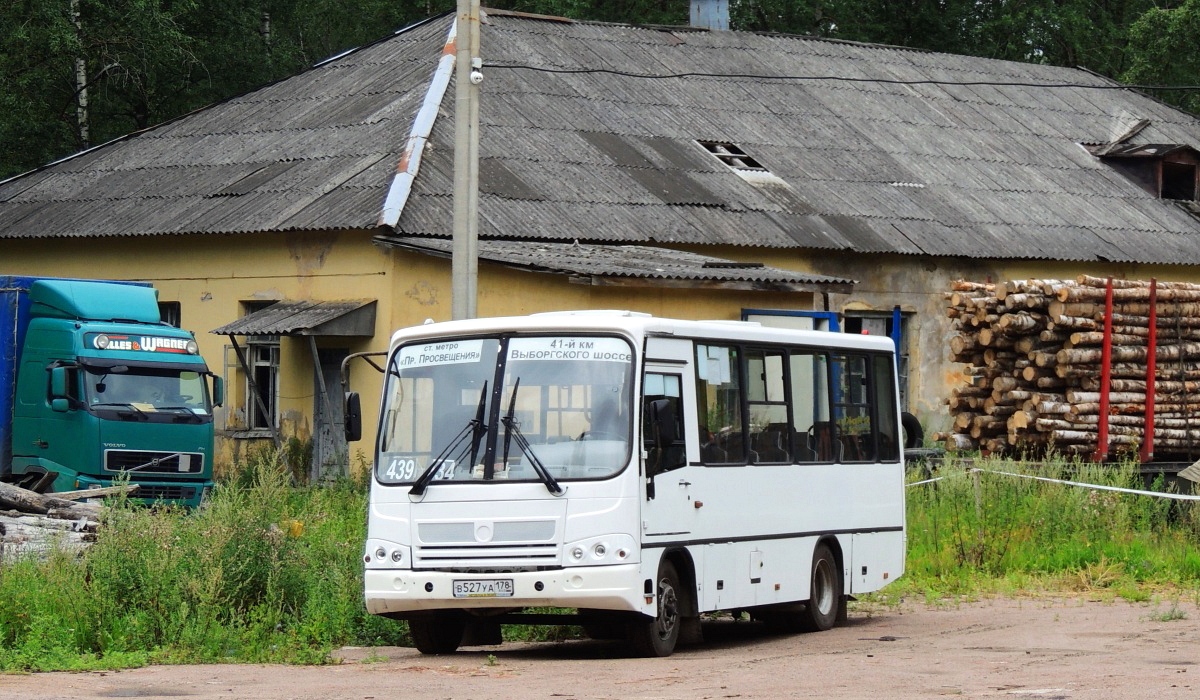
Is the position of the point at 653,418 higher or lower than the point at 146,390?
lower

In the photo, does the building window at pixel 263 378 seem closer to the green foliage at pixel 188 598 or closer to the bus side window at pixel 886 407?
the green foliage at pixel 188 598

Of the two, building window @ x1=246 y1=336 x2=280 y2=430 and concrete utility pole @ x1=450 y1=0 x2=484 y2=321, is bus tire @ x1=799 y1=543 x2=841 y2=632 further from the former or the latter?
building window @ x1=246 y1=336 x2=280 y2=430

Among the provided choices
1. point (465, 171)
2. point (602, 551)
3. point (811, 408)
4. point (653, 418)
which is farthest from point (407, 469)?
point (465, 171)

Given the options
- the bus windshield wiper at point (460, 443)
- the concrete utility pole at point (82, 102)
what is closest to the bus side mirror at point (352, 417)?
the bus windshield wiper at point (460, 443)

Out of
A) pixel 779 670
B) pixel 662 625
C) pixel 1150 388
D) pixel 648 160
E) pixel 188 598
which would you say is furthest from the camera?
pixel 648 160

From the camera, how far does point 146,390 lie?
21469 millimetres

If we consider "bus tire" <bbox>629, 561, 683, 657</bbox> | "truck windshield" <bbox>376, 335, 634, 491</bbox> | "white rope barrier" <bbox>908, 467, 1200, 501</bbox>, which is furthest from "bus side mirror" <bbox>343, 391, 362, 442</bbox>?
Answer: "white rope barrier" <bbox>908, 467, 1200, 501</bbox>

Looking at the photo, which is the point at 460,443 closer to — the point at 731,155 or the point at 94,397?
the point at 94,397

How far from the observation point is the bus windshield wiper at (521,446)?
12086 millimetres

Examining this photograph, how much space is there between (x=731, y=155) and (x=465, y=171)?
513 inches

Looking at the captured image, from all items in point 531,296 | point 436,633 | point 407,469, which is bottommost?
point 436,633

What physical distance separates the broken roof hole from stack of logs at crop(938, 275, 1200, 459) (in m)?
8.49

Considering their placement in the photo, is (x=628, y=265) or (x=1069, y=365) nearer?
(x=1069, y=365)

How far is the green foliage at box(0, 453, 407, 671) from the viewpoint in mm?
12305
